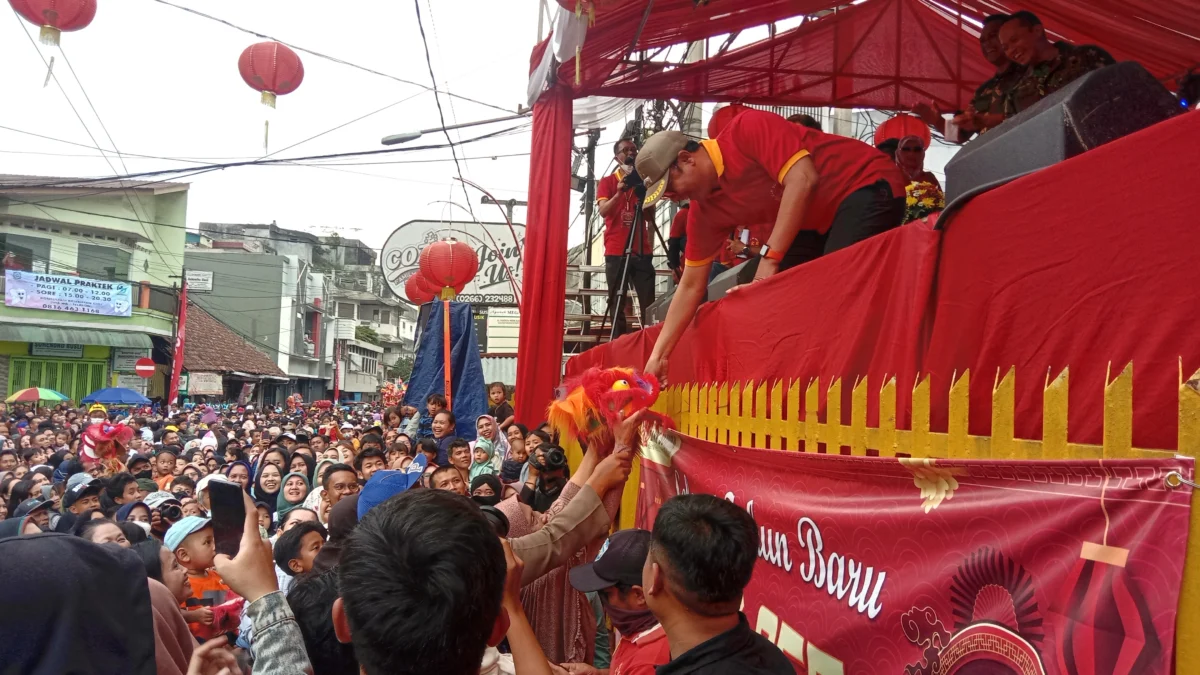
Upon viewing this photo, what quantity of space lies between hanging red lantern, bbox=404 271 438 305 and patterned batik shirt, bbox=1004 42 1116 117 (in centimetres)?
893

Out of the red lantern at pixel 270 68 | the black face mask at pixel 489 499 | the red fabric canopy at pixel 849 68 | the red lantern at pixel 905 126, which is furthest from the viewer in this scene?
the red lantern at pixel 270 68

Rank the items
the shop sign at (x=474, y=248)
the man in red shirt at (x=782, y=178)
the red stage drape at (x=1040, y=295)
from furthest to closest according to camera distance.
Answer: the shop sign at (x=474, y=248)
the man in red shirt at (x=782, y=178)
the red stage drape at (x=1040, y=295)

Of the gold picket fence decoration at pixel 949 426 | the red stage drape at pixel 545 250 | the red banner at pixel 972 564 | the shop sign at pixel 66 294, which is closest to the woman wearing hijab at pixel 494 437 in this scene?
the red stage drape at pixel 545 250

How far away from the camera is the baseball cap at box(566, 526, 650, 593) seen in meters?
2.45

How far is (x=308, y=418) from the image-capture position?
27.8m

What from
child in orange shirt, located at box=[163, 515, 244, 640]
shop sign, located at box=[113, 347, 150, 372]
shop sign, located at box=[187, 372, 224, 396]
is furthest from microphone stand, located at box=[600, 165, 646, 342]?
shop sign, located at box=[187, 372, 224, 396]

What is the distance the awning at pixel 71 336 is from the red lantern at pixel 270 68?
900 inches

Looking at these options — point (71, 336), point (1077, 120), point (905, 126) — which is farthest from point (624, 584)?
point (71, 336)

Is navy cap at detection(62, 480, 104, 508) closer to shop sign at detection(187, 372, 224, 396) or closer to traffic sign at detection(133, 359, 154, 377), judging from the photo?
traffic sign at detection(133, 359, 154, 377)

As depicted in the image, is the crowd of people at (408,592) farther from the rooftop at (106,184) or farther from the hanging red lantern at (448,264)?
the rooftop at (106,184)

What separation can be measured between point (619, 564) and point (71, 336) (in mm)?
31466

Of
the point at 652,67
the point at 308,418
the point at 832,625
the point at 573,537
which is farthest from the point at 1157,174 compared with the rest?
the point at 308,418

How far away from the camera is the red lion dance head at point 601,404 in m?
3.45

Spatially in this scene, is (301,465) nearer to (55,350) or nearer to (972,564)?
(972,564)
